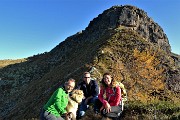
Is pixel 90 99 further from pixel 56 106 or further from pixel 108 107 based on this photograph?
pixel 56 106

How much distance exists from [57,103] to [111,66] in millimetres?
27443

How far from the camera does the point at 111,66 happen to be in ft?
121

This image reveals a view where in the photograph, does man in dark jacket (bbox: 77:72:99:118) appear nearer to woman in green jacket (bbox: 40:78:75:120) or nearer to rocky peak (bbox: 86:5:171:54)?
woman in green jacket (bbox: 40:78:75:120)

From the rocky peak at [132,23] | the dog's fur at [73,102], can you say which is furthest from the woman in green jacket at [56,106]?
the rocky peak at [132,23]

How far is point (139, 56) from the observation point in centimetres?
4181

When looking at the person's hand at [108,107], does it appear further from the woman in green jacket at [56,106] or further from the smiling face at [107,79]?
the woman in green jacket at [56,106]

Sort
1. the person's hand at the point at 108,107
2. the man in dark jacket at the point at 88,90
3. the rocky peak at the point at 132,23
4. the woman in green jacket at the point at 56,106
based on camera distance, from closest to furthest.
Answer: the woman in green jacket at the point at 56,106
the person's hand at the point at 108,107
the man in dark jacket at the point at 88,90
the rocky peak at the point at 132,23

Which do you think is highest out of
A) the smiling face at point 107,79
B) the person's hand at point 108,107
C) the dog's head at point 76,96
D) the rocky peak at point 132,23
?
the rocky peak at point 132,23

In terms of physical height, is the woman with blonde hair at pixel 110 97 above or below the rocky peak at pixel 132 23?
below

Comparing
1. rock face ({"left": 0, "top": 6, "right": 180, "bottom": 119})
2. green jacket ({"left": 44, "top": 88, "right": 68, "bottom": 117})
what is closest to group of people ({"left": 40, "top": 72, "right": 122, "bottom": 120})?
green jacket ({"left": 44, "top": 88, "right": 68, "bottom": 117})

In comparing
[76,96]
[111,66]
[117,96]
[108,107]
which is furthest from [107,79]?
[111,66]

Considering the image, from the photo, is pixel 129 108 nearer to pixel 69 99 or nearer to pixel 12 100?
pixel 69 99

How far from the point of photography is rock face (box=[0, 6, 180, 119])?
37.5m

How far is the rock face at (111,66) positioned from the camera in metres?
37.5
